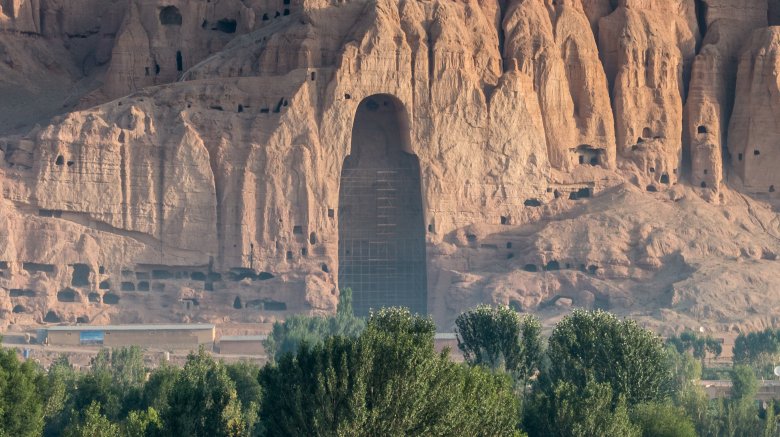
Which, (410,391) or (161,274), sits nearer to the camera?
(410,391)

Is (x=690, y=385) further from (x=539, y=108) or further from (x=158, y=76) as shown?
(x=158, y=76)

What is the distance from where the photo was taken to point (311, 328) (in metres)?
84.1

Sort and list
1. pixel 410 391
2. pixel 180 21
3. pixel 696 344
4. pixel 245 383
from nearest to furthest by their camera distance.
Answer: pixel 410 391, pixel 245 383, pixel 696 344, pixel 180 21

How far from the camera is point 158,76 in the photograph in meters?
92.5

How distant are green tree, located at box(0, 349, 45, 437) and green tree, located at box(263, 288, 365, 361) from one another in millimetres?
23911

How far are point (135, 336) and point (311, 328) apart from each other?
656cm

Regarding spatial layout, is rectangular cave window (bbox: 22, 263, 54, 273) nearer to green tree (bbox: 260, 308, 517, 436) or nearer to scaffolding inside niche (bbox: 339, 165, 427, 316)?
scaffolding inside niche (bbox: 339, 165, 427, 316)

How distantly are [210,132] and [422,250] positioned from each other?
9.49m

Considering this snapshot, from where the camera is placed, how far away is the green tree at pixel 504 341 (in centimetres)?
6756

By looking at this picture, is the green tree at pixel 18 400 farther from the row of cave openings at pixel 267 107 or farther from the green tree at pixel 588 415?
the row of cave openings at pixel 267 107

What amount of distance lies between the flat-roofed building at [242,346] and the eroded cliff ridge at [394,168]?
5.82ft

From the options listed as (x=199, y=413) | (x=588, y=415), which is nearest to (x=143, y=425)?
(x=199, y=413)

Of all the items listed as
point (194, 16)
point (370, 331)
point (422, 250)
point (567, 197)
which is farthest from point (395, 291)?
point (370, 331)

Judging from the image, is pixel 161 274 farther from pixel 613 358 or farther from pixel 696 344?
pixel 613 358
